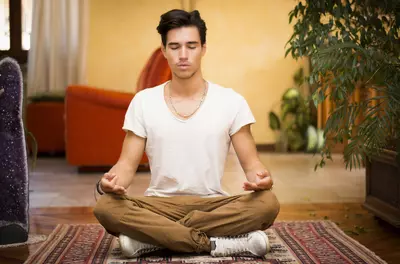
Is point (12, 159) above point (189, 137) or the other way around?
the other way around

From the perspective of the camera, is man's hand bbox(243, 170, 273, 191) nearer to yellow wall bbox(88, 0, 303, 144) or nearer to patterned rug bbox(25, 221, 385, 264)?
patterned rug bbox(25, 221, 385, 264)

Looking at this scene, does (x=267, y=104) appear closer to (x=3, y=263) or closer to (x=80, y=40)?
(x=80, y=40)

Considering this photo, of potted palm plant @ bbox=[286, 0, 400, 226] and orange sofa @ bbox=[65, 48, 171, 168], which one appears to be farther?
orange sofa @ bbox=[65, 48, 171, 168]

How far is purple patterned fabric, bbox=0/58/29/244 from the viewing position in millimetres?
2807

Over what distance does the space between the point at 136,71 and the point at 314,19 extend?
186 inches

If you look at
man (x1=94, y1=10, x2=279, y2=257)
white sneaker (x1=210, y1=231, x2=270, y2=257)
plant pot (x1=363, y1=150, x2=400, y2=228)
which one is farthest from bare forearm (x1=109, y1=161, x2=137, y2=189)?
Result: plant pot (x1=363, y1=150, x2=400, y2=228)

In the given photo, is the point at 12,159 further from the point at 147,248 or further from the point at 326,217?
the point at 326,217

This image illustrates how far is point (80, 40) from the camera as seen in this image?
7645mm

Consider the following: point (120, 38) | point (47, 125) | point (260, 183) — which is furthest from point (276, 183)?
point (120, 38)

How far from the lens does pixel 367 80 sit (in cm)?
300

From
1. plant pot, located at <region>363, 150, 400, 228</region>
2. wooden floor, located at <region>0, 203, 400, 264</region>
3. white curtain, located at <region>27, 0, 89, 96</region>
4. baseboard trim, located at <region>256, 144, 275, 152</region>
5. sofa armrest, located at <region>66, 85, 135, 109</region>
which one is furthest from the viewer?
baseboard trim, located at <region>256, 144, 275, 152</region>

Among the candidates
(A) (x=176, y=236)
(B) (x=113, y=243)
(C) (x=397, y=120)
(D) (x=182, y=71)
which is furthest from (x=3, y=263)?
(C) (x=397, y=120)

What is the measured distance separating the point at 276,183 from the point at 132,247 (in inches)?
101

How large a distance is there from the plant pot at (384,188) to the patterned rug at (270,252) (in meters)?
0.28
